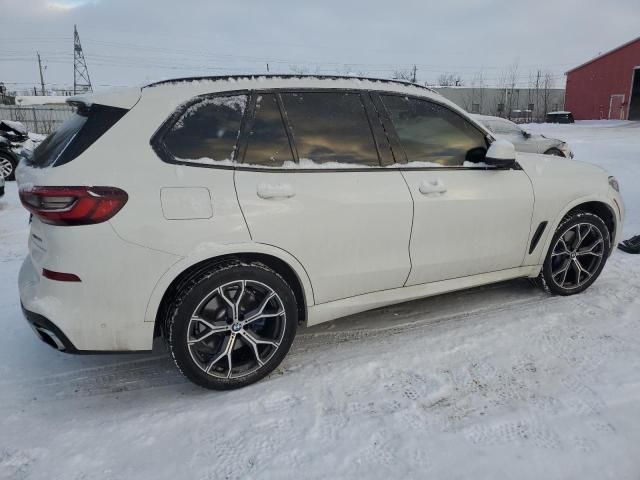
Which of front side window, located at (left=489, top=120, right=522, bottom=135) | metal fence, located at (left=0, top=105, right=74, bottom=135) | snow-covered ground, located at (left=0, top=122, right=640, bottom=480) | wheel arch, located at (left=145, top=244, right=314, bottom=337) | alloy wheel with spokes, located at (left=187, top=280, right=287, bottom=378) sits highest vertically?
metal fence, located at (left=0, top=105, right=74, bottom=135)

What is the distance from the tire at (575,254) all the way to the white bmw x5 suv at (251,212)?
1.46ft

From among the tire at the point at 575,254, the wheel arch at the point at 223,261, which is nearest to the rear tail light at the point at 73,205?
the wheel arch at the point at 223,261

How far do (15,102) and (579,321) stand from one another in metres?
41.5


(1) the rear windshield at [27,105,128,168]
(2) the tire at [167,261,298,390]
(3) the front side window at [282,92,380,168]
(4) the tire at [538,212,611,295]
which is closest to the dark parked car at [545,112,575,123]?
(4) the tire at [538,212,611,295]

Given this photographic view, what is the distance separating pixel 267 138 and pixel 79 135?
99 centimetres

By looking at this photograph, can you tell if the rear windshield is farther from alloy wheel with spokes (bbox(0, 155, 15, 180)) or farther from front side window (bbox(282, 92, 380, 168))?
alloy wheel with spokes (bbox(0, 155, 15, 180))

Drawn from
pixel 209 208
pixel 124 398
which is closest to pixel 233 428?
pixel 124 398

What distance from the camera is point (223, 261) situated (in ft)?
8.58

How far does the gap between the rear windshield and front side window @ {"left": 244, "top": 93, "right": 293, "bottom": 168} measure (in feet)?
2.28

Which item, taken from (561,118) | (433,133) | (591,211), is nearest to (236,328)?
(433,133)

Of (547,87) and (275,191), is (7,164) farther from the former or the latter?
(547,87)

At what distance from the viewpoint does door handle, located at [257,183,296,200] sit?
263 centimetres

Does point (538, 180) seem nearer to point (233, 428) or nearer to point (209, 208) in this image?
point (209, 208)

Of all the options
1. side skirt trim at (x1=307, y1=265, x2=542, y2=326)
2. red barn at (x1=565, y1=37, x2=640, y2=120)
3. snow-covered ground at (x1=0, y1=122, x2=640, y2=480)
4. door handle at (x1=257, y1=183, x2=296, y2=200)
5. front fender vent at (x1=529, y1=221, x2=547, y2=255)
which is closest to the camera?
snow-covered ground at (x1=0, y1=122, x2=640, y2=480)
